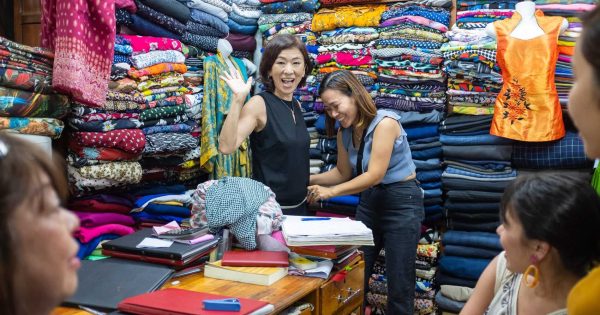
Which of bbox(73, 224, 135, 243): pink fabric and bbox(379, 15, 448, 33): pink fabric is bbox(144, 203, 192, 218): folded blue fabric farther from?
bbox(379, 15, 448, 33): pink fabric

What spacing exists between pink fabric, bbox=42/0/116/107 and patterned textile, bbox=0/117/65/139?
15 cm

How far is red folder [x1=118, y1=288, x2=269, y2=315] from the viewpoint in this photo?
1.39m

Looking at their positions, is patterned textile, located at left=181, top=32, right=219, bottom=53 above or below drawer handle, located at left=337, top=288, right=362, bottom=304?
above

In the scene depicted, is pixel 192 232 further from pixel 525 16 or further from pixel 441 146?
pixel 525 16

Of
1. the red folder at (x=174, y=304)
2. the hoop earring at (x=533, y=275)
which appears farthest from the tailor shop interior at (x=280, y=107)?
the hoop earring at (x=533, y=275)

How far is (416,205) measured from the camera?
269cm

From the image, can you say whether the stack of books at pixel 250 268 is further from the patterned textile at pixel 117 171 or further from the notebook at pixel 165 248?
the patterned textile at pixel 117 171

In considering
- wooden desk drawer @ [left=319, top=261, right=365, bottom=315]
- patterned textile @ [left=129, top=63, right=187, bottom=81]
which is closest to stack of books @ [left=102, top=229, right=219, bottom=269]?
wooden desk drawer @ [left=319, top=261, right=365, bottom=315]

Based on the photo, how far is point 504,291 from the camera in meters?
1.47

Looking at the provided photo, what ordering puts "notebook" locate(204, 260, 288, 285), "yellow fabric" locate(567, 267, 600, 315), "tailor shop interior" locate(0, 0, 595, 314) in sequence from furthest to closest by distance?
"tailor shop interior" locate(0, 0, 595, 314)
"notebook" locate(204, 260, 288, 285)
"yellow fabric" locate(567, 267, 600, 315)

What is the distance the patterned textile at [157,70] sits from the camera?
2.83 metres

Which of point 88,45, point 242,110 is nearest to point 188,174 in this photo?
point 242,110

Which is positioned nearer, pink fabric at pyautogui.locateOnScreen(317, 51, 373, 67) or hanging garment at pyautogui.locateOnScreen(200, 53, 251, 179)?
hanging garment at pyautogui.locateOnScreen(200, 53, 251, 179)

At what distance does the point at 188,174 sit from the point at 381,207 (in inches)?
49.2
